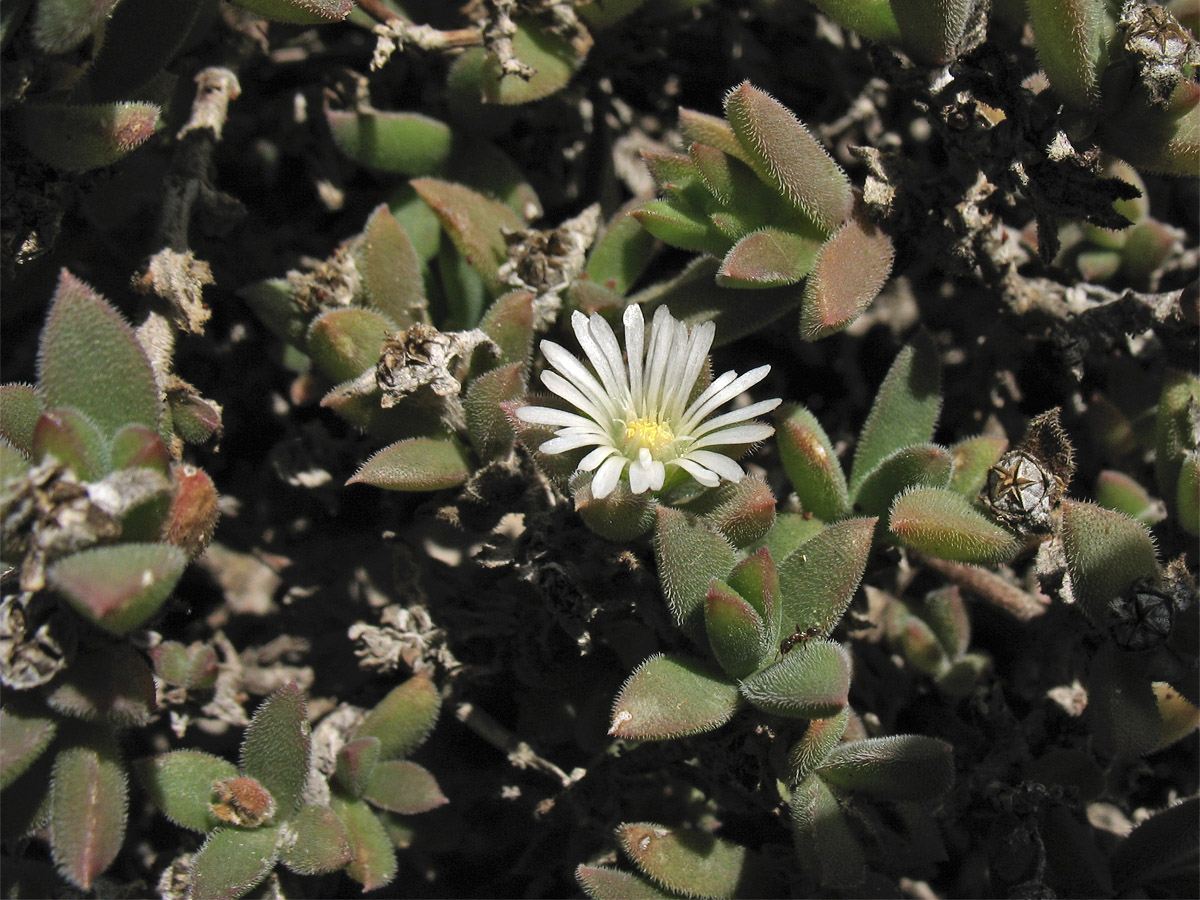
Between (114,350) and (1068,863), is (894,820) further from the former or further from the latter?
(114,350)

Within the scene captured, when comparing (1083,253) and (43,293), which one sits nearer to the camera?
(43,293)

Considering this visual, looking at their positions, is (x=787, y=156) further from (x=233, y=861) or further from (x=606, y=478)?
(x=233, y=861)

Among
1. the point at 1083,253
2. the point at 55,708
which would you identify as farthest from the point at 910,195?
the point at 55,708

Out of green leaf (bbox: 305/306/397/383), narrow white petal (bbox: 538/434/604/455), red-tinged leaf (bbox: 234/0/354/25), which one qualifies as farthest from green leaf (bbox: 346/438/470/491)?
red-tinged leaf (bbox: 234/0/354/25)

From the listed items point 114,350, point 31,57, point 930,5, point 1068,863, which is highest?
point 930,5

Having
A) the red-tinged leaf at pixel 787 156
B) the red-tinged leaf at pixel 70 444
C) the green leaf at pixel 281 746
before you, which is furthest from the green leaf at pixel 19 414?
the red-tinged leaf at pixel 787 156
